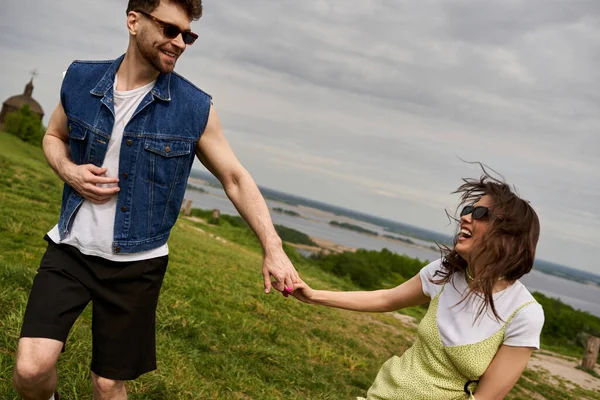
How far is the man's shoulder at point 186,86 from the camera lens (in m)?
3.00

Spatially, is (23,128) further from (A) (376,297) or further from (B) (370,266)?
(A) (376,297)

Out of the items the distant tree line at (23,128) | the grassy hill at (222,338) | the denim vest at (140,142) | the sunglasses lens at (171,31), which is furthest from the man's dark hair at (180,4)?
the distant tree line at (23,128)

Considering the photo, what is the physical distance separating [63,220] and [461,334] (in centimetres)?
195

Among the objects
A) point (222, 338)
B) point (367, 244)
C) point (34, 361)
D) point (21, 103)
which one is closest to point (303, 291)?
point (34, 361)

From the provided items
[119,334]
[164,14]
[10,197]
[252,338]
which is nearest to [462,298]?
[119,334]

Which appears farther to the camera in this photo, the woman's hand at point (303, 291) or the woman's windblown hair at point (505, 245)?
the woman's hand at point (303, 291)

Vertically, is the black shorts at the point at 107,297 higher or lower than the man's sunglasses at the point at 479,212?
A: lower

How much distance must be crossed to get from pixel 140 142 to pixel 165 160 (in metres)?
0.15

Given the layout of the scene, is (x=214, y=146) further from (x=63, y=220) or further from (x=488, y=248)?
(x=488, y=248)

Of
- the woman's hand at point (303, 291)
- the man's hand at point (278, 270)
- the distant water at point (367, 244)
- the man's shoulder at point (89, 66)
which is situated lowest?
the distant water at point (367, 244)

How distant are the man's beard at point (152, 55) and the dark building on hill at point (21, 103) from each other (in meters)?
69.5

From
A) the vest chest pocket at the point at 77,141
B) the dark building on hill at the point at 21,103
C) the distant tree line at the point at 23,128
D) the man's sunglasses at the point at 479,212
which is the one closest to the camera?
the man's sunglasses at the point at 479,212

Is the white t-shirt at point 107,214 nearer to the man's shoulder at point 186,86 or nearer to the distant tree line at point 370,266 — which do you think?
the man's shoulder at point 186,86

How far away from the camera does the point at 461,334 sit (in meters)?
2.50
